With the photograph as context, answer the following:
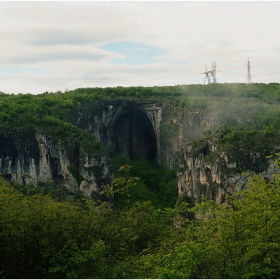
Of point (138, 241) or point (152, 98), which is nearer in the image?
point (138, 241)

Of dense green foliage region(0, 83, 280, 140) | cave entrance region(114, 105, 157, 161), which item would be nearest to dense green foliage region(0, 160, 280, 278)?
dense green foliage region(0, 83, 280, 140)

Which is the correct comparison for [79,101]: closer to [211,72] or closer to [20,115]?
[20,115]

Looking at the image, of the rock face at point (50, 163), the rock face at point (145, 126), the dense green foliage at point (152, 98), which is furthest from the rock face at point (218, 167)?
the rock face at point (145, 126)

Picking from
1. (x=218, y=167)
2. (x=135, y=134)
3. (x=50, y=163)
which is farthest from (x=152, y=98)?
(x=218, y=167)

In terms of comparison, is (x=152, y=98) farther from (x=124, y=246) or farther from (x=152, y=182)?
(x=124, y=246)

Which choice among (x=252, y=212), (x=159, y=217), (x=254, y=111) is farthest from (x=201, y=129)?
(x=252, y=212)

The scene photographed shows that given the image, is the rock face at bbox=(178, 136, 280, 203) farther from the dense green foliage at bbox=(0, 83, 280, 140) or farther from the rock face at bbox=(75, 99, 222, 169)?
the rock face at bbox=(75, 99, 222, 169)
